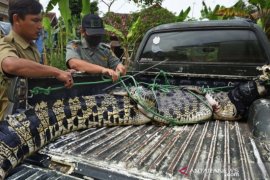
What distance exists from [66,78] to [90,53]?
5.41ft

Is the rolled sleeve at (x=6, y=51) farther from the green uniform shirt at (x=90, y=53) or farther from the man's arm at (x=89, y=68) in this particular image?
the green uniform shirt at (x=90, y=53)

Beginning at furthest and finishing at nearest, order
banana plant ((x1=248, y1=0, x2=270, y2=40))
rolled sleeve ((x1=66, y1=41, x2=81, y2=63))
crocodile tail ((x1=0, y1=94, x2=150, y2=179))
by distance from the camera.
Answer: banana plant ((x1=248, y1=0, x2=270, y2=40)), rolled sleeve ((x1=66, y1=41, x2=81, y2=63)), crocodile tail ((x1=0, y1=94, x2=150, y2=179))

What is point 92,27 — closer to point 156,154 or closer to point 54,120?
point 54,120

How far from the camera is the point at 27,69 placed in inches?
85.7

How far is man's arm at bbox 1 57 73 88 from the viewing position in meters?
2.18

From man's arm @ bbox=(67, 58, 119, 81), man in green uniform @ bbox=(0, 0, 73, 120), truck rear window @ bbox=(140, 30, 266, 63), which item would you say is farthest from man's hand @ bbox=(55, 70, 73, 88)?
truck rear window @ bbox=(140, 30, 266, 63)

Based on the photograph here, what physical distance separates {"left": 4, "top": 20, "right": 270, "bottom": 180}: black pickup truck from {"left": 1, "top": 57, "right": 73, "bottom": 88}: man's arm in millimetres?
60

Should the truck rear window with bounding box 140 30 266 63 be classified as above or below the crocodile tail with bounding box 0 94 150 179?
above

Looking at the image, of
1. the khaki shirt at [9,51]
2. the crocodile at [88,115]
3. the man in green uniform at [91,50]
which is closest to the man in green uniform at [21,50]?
the khaki shirt at [9,51]

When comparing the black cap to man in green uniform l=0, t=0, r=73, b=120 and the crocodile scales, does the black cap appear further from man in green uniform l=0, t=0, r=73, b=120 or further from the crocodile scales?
the crocodile scales

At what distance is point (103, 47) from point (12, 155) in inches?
94.4

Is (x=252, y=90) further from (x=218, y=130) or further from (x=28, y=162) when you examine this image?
(x=28, y=162)

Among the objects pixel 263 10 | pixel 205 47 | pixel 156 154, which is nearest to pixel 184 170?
pixel 156 154

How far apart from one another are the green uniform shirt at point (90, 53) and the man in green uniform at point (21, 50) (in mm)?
894
